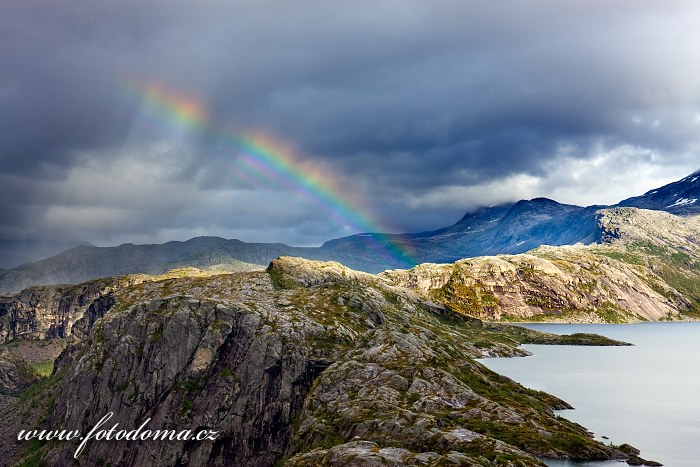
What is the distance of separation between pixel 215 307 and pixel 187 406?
114 ft

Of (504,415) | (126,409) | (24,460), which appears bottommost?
(24,460)

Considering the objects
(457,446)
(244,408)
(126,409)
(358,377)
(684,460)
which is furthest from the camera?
(126,409)

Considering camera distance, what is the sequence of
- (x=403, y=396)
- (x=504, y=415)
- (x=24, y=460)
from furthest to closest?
(x=24, y=460) < (x=403, y=396) < (x=504, y=415)

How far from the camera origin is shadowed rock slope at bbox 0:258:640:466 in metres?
86.1

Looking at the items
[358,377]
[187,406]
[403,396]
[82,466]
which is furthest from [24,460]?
[403,396]

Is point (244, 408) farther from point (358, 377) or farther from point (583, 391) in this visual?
point (583, 391)

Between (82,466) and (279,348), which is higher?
(279,348)

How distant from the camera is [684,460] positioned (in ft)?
299

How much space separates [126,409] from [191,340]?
2981cm

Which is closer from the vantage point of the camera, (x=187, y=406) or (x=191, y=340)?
(x=187, y=406)

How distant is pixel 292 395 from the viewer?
499 ft

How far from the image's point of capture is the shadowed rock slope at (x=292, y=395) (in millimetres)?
86062

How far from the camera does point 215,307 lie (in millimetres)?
182250

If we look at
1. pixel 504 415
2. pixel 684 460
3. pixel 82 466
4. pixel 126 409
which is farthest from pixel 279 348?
pixel 684 460
